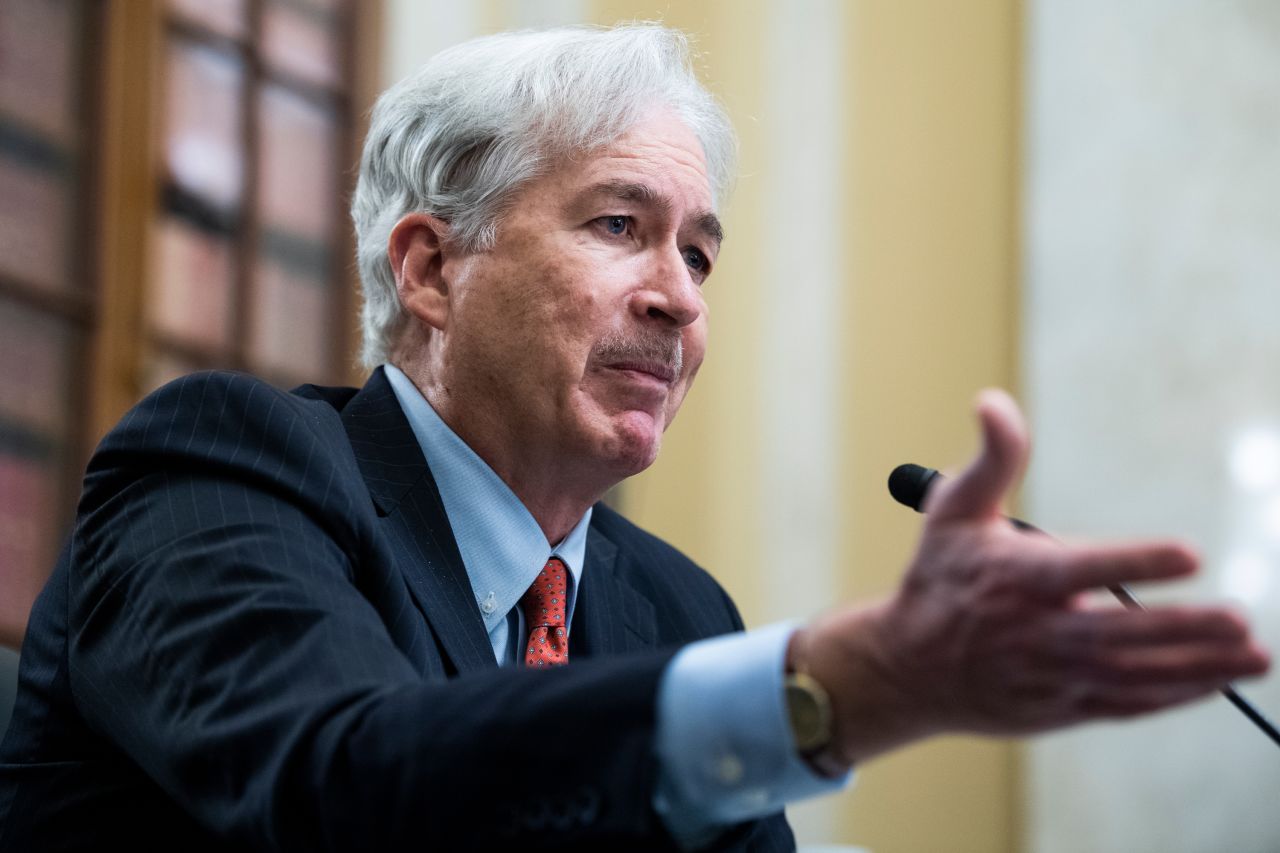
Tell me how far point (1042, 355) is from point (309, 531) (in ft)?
9.54

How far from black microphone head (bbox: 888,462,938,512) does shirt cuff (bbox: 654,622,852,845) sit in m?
0.65

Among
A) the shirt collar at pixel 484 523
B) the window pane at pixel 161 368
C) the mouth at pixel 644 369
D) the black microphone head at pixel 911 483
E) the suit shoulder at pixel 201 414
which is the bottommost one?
the window pane at pixel 161 368

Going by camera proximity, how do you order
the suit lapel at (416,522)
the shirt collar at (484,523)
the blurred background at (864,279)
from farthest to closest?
the blurred background at (864,279) < the shirt collar at (484,523) < the suit lapel at (416,522)

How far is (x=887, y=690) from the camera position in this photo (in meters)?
0.86

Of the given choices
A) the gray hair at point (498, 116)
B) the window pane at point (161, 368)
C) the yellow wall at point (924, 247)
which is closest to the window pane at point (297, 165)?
the window pane at point (161, 368)

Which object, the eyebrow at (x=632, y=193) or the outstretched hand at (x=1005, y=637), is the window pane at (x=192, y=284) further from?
the outstretched hand at (x=1005, y=637)

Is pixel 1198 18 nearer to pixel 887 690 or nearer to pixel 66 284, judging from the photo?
pixel 66 284

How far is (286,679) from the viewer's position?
1020 millimetres

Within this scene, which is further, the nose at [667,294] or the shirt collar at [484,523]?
the nose at [667,294]

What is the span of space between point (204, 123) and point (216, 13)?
0.26 metres

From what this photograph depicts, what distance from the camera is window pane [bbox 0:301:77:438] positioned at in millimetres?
2912

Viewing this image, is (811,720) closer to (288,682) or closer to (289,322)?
(288,682)

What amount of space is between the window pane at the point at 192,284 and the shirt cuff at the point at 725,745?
2568 mm

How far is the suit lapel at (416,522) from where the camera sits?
1.48 metres
